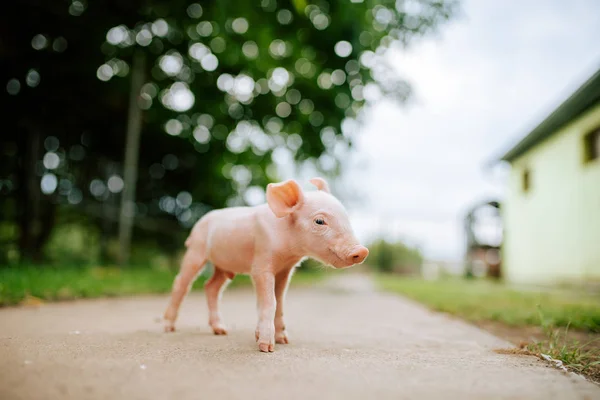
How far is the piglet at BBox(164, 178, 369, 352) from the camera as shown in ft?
9.71

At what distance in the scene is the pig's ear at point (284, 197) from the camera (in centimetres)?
309

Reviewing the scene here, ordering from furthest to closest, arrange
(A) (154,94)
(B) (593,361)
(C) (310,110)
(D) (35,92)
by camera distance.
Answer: (A) (154,94), (C) (310,110), (D) (35,92), (B) (593,361)

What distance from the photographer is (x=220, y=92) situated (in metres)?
12.6

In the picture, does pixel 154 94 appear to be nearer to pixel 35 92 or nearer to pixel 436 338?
pixel 35 92

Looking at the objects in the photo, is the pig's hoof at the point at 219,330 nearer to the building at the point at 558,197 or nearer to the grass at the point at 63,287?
the grass at the point at 63,287

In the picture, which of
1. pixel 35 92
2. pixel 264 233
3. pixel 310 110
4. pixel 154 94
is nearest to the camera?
pixel 264 233

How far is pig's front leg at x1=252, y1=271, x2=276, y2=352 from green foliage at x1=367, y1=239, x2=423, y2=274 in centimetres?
1876

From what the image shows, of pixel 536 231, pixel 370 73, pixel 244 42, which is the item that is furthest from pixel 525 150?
pixel 244 42

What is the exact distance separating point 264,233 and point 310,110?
938 cm

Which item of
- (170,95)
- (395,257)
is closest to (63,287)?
(170,95)

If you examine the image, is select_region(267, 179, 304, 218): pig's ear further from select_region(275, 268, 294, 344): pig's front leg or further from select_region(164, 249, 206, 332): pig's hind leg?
select_region(164, 249, 206, 332): pig's hind leg

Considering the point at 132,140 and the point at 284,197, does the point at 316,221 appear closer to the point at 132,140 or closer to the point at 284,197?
the point at 284,197

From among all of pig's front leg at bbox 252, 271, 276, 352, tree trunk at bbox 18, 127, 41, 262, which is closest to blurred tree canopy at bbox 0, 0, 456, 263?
tree trunk at bbox 18, 127, 41, 262

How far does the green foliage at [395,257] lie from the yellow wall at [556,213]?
5.30 m
